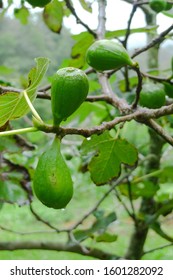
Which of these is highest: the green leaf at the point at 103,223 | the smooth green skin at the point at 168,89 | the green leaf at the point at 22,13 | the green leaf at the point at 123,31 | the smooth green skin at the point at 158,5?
the smooth green skin at the point at 158,5

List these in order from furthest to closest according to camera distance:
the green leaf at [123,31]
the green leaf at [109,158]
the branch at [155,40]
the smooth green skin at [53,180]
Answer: the green leaf at [123,31]
the branch at [155,40]
the green leaf at [109,158]
the smooth green skin at [53,180]

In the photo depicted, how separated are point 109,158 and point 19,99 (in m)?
0.30

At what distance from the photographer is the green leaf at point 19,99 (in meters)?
0.72

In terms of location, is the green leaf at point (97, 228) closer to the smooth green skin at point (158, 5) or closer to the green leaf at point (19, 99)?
the smooth green skin at point (158, 5)

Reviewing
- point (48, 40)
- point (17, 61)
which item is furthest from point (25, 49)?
point (17, 61)

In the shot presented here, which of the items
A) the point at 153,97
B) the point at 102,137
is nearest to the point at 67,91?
the point at 102,137

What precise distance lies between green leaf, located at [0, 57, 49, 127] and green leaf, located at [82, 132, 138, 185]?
0.78 ft

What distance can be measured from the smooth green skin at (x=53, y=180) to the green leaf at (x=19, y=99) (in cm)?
8

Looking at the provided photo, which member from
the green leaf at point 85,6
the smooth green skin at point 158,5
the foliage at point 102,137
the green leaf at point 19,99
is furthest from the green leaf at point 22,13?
the green leaf at point 19,99

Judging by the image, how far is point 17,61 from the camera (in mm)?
16062

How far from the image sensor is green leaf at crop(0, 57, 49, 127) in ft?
2.38

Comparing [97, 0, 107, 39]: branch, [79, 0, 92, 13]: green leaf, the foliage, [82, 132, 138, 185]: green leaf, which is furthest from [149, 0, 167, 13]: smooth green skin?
[82, 132, 138, 185]: green leaf

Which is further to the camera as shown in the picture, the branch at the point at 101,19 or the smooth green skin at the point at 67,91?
the branch at the point at 101,19
